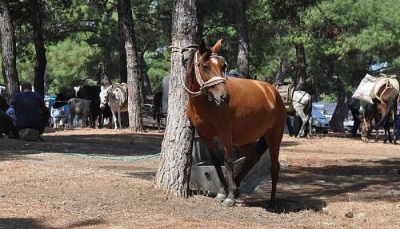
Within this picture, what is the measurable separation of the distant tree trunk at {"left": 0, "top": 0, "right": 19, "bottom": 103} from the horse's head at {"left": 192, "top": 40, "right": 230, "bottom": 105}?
1323 cm

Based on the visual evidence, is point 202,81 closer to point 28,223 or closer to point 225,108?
point 225,108

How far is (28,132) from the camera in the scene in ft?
55.0

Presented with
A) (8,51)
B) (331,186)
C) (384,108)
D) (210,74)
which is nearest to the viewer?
(210,74)

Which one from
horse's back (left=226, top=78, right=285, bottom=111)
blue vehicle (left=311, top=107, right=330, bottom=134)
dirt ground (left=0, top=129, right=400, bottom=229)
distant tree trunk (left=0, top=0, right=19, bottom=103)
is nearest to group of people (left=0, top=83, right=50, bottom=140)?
dirt ground (left=0, top=129, right=400, bottom=229)

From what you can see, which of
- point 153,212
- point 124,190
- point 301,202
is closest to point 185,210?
point 153,212

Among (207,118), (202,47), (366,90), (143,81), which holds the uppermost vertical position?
(143,81)

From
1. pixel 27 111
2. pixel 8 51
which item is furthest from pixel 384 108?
pixel 8 51

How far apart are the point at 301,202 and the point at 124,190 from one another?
245 centimetres

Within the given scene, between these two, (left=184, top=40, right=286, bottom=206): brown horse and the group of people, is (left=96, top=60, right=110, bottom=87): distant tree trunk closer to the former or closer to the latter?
the group of people

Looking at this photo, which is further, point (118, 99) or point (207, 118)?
point (118, 99)

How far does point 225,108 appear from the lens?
8273mm

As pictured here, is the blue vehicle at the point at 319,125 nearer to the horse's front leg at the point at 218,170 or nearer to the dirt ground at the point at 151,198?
the dirt ground at the point at 151,198

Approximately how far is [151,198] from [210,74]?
1.76 m

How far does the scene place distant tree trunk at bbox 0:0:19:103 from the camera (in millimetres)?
20188
